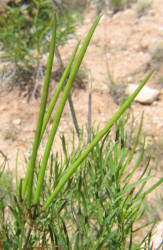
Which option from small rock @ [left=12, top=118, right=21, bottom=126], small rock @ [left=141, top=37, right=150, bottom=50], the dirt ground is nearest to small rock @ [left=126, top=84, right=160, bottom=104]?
the dirt ground

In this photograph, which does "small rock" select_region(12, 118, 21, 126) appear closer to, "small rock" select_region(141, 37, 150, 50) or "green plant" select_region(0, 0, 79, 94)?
"green plant" select_region(0, 0, 79, 94)

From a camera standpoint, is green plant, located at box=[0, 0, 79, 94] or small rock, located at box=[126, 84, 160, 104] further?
small rock, located at box=[126, 84, 160, 104]

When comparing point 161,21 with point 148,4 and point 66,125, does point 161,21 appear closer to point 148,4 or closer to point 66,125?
point 148,4

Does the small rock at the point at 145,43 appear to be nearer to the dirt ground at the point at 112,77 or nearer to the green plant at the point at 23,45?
the dirt ground at the point at 112,77

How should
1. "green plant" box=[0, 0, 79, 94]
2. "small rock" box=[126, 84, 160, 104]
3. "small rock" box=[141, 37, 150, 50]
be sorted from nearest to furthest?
"green plant" box=[0, 0, 79, 94]
"small rock" box=[126, 84, 160, 104]
"small rock" box=[141, 37, 150, 50]

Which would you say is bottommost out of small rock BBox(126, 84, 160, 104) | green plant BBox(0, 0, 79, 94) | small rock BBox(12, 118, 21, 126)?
small rock BBox(12, 118, 21, 126)

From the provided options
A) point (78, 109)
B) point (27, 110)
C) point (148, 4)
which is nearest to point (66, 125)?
point (78, 109)

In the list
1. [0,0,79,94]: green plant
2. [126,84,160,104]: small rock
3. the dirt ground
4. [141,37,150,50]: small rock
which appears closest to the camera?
the dirt ground

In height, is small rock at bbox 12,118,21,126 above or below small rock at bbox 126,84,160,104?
below
